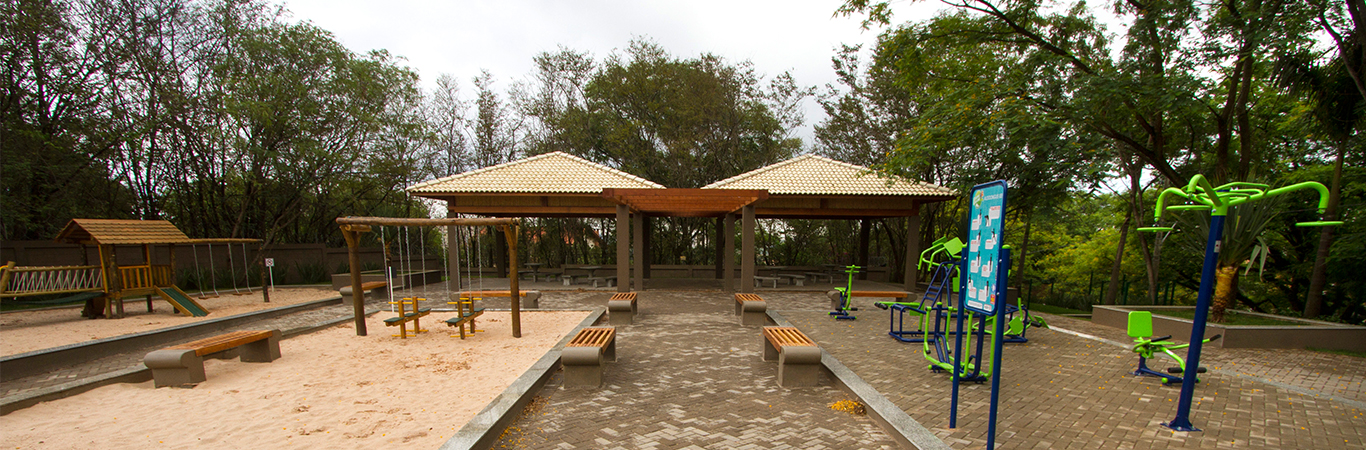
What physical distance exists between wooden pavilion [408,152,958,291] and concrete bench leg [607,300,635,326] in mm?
4006

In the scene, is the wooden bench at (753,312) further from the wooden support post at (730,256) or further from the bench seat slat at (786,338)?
the wooden support post at (730,256)

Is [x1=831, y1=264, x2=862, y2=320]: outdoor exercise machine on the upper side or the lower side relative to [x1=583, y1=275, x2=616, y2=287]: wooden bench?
upper

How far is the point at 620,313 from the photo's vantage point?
811 cm

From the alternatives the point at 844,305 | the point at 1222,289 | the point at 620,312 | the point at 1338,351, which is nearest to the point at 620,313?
the point at 620,312

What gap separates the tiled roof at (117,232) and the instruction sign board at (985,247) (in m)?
12.9

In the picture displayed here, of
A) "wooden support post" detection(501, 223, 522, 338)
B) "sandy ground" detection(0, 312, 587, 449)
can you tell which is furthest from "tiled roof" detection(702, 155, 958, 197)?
"sandy ground" detection(0, 312, 587, 449)

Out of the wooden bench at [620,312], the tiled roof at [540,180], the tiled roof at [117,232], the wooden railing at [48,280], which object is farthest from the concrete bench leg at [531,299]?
the wooden railing at [48,280]

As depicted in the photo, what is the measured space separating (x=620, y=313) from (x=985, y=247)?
6.02m

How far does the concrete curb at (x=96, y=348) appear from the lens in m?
5.26

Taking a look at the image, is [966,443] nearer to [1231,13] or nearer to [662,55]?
[1231,13]

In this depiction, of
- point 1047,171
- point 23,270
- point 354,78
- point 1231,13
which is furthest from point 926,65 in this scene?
point 23,270

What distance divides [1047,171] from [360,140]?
63.4ft

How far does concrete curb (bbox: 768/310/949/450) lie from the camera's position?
324 cm

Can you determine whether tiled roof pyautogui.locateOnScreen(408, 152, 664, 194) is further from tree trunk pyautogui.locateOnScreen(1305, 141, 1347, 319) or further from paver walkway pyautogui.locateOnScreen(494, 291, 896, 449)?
tree trunk pyautogui.locateOnScreen(1305, 141, 1347, 319)
